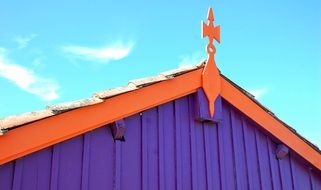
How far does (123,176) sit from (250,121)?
1749mm

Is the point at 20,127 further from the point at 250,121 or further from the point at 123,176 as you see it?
the point at 250,121

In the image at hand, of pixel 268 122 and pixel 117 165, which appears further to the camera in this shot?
pixel 268 122

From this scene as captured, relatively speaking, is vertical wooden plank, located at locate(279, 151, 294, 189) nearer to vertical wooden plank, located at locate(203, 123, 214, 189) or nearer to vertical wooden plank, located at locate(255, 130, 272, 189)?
vertical wooden plank, located at locate(255, 130, 272, 189)

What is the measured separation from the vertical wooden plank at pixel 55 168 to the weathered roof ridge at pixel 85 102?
0.33 metres

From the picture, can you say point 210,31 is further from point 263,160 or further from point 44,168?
point 44,168

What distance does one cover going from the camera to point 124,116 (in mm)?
3832

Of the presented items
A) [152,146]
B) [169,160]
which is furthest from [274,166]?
[152,146]

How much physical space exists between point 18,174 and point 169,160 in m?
1.46

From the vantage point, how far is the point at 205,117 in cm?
438

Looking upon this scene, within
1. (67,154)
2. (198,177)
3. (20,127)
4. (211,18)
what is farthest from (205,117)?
(20,127)

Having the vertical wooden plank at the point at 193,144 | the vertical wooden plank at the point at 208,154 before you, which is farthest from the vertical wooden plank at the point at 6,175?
the vertical wooden plank at the point at 208,154

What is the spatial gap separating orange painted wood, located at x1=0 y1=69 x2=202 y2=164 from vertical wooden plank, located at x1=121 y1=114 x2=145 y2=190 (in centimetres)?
15

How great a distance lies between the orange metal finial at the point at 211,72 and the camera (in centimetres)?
447

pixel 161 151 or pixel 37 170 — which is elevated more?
pixel 161 151
